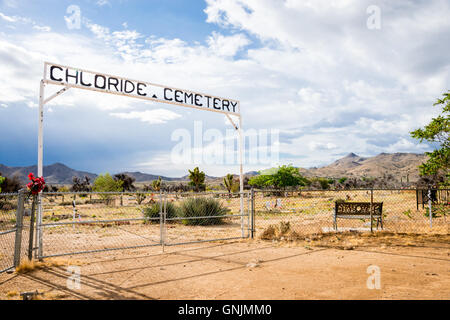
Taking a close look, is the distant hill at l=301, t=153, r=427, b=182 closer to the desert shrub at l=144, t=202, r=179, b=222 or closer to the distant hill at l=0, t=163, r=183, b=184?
the distant hill at l=0, t=163, r=183, b=184

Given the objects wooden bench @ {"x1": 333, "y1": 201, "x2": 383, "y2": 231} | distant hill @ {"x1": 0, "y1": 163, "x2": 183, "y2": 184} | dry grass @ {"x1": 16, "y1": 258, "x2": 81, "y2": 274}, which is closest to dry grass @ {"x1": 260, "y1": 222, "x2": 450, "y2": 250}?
wooden bench @ {"x1": 333, "y1": 201, "x2": 383, "y2": 231}

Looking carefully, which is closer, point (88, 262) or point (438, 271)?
point (438, 271)

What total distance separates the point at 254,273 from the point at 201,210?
35.8ft

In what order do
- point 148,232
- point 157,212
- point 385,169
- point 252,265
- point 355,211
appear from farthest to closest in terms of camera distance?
point 385,169
point 157,212
point 148,232
point 355,211
point 252,265

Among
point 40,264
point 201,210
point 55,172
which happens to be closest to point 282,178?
point 201,210

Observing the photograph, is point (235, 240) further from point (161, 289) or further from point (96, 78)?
point (96, 78)

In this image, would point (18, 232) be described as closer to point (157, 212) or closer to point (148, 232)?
point (148, 232)

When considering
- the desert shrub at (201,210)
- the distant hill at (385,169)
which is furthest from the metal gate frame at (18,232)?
the distant hill at (385,169)

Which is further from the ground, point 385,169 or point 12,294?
point 385,169

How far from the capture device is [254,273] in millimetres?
6781
